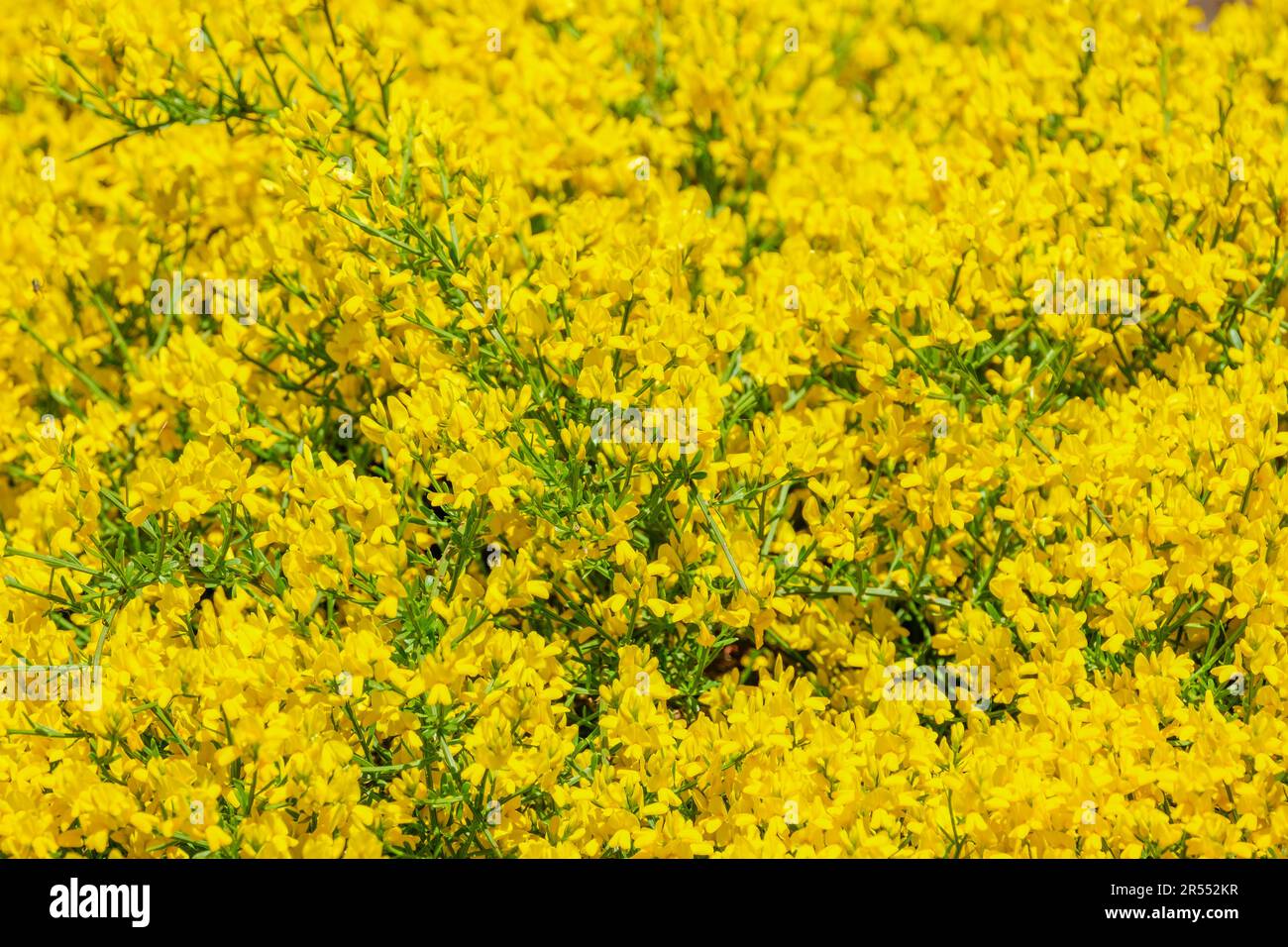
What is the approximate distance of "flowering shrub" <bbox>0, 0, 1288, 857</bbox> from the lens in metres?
2.58

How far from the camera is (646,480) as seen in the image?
286 cm

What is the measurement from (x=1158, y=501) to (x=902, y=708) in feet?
2.20

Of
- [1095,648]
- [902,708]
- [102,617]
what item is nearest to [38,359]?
[102,617]

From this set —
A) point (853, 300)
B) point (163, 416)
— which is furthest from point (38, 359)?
point (853, 300)

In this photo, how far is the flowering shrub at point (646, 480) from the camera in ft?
8.48

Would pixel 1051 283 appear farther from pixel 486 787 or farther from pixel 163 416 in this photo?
pixel 163 416

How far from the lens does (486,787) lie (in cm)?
268

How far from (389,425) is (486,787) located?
793 millimetres
